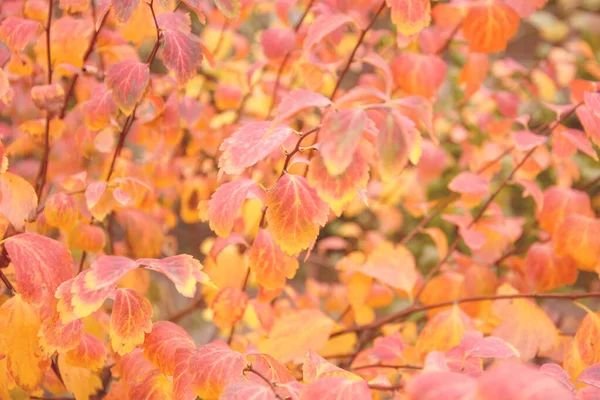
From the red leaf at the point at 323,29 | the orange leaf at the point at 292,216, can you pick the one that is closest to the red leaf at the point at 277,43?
the red leaf at the point at 323,29

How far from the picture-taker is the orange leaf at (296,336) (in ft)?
3.09

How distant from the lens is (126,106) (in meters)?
0.77

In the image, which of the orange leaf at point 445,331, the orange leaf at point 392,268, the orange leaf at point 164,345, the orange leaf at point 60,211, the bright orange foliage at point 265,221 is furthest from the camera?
the orange leaf at point 392,268

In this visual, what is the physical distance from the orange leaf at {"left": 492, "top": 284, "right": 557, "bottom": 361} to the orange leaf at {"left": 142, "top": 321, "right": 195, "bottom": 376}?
560 millimetres

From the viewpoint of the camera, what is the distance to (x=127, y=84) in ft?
2.55

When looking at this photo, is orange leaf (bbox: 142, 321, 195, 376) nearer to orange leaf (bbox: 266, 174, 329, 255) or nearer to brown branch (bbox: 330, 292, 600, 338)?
orange leaf (bbox: 266, 174, 329, 255)

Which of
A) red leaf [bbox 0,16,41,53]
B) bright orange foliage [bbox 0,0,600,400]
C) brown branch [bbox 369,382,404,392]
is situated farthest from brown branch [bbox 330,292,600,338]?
red leaf [bbox 0,16,41,53]

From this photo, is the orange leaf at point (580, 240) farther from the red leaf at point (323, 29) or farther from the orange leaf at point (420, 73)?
the red leaf at point (323, 29)

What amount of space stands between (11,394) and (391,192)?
55.5 inches

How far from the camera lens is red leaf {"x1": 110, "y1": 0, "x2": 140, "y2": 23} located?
70 cm

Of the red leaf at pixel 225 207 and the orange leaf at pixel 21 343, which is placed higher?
the red leaf at pixel 225 207

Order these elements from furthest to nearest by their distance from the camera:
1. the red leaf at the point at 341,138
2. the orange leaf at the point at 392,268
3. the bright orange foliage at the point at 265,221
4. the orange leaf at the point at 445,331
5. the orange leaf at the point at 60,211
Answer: the orange leaf at the point at 392,268
the orange leaf at the point at 445,331
the orange leaf at the point at 60,211
the bright orange foliage at the point at 265,221
the red leaf at the point at 341,138

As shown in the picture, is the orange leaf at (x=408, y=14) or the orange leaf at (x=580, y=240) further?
the orange leaf at (x=580, y=240)

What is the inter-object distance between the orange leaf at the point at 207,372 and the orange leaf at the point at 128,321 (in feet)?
0.21
